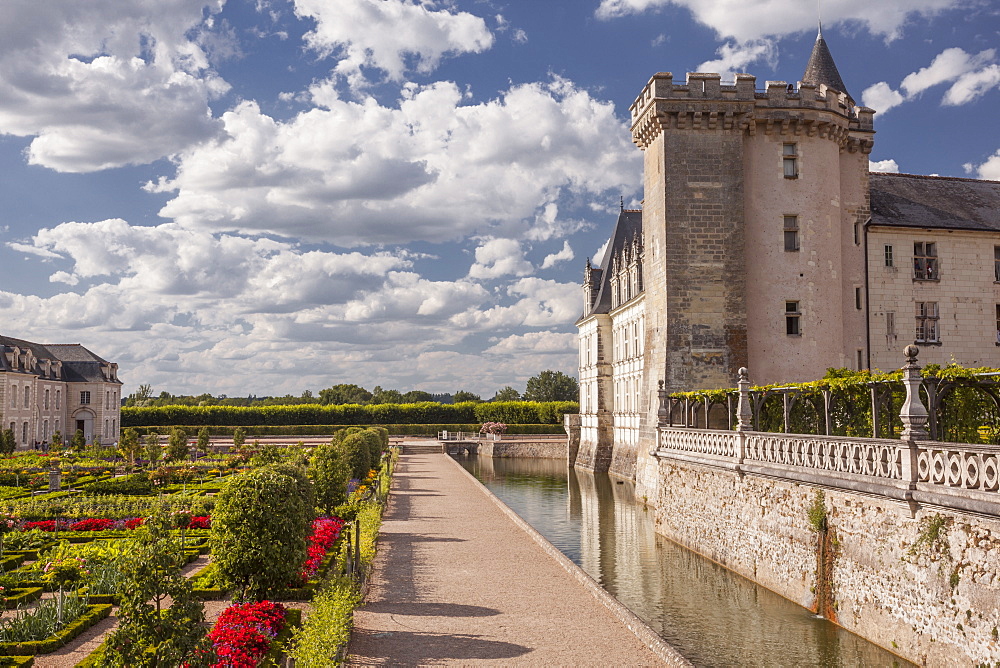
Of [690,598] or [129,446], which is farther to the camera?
[129,446]

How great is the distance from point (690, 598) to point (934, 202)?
826 inches

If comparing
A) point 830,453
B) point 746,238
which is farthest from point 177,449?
point 830,453

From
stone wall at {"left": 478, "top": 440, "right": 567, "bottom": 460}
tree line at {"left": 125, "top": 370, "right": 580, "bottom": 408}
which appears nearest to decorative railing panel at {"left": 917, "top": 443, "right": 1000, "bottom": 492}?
stone wall at {"left": 478, "top": 440, "right": 567, "bottom": 460}

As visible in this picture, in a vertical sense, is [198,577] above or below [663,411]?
below

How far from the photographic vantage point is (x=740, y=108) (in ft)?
86.5

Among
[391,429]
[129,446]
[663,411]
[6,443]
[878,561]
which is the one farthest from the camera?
[391,429]

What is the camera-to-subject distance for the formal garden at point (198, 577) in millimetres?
6781

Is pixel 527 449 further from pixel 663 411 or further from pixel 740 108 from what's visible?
pixel 740 108

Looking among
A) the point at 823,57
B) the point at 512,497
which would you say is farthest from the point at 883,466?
the point at 823,57

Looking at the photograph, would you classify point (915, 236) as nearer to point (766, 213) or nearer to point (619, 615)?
point (766, 213)

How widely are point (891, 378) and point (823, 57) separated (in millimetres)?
21710

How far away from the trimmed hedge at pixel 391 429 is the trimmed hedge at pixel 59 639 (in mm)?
53600

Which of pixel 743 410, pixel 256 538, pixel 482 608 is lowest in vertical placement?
pixel 482 608

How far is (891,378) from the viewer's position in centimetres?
1362
